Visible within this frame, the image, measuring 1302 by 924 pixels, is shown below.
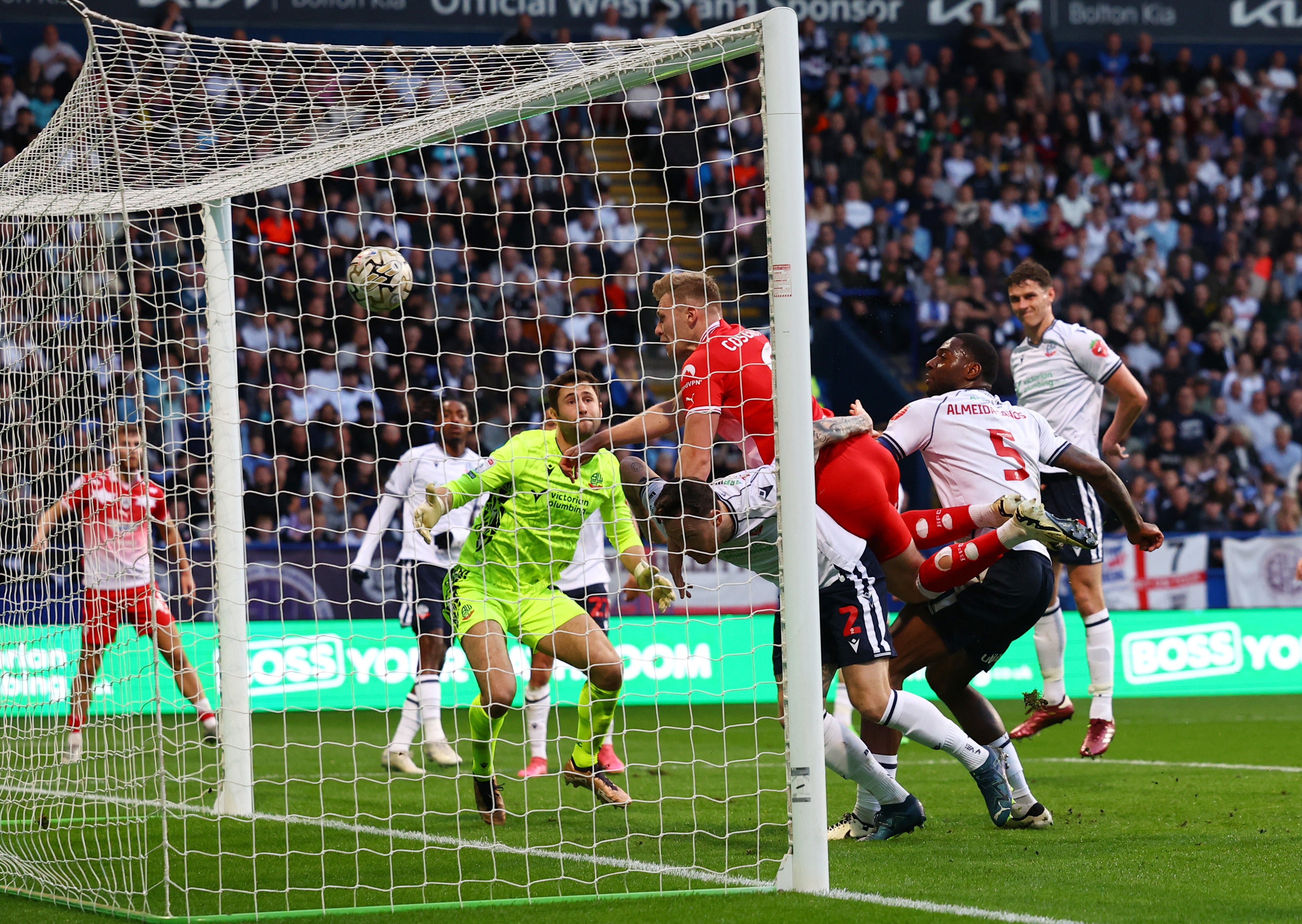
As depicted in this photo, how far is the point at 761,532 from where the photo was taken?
5.71 metres

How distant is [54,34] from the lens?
56.1ft

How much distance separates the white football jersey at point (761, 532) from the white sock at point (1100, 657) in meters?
3.28

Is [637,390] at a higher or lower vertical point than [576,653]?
higher

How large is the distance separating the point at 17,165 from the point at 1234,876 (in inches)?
223

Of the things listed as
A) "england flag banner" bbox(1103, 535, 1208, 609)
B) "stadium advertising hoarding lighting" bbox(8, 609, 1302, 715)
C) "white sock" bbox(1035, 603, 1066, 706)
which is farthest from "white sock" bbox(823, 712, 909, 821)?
"england flag banner" bbox(1103, 535, 1208, 609)

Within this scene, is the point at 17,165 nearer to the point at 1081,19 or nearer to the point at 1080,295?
the point at 1080,295

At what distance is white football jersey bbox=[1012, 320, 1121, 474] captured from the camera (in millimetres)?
8672

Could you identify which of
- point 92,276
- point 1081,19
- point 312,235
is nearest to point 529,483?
A: point 92,276

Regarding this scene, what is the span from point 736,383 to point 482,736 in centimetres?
192

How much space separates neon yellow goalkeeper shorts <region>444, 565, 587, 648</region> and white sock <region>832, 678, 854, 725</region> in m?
1.26

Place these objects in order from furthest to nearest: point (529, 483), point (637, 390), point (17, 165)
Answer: point (637, 390) < point (529, 483) < point (17, 165)

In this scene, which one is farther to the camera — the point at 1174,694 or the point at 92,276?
the point at 1174,694

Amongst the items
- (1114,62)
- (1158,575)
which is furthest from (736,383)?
(1114,62)

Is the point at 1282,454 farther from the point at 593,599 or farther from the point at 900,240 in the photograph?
the point at 593,599
